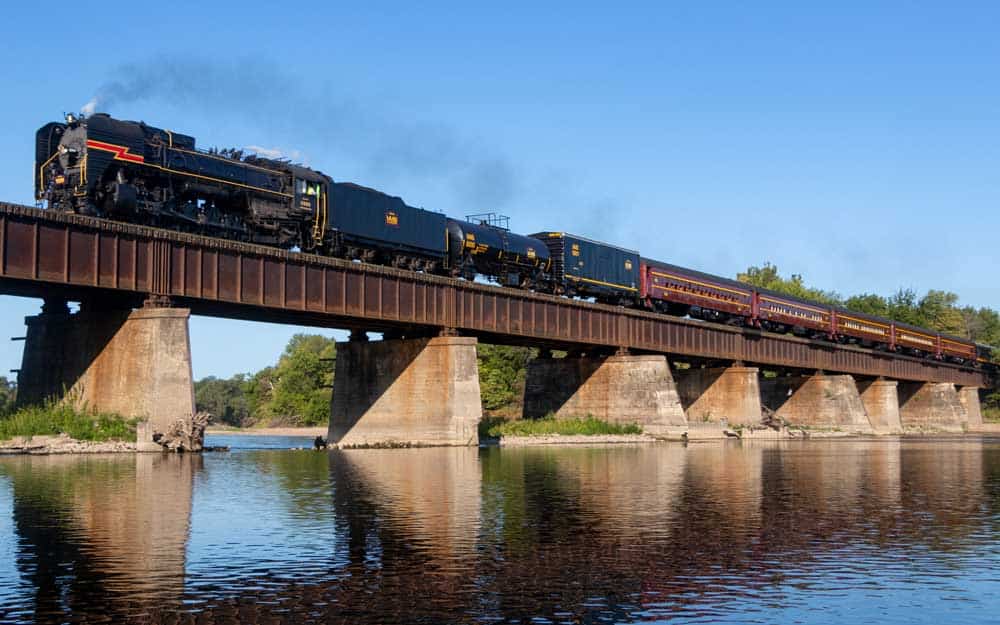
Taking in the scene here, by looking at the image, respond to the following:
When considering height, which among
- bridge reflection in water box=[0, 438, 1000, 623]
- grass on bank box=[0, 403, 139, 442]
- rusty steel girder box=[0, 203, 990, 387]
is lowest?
bridge reflection in water box=[0, 438, 1000, 623]

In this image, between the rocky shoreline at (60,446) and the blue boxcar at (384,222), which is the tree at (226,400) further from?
the rocky shoreline at (60,446)

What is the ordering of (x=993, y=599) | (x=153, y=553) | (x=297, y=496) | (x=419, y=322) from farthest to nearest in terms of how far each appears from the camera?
1. (x=419, y=322)
2. (x=297, y=496)
3. (x=153, y=553)
4. (x=993, y=599)

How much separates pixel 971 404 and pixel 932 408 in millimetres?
12593

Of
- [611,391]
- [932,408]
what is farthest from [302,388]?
[932,408]

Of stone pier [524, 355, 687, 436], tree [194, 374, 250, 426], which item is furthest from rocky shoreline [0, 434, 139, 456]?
tree [194, 374, 250, 426]

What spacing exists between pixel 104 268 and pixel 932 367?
9132cm

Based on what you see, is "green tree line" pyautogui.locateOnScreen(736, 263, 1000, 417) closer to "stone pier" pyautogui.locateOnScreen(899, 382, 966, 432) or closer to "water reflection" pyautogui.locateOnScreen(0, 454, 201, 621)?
"stone pier" pyautogui.locateOnScreen(899, 382, 966, 432)

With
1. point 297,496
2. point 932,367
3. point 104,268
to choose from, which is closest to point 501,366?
point 932,367

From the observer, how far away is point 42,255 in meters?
35.6

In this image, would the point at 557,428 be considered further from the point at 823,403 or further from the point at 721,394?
the point at 823,403

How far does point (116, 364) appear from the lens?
127 feet

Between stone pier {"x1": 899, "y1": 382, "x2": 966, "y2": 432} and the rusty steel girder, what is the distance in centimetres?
4437

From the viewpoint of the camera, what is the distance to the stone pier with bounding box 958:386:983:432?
115938 mm

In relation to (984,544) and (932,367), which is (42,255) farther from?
(932,367)
